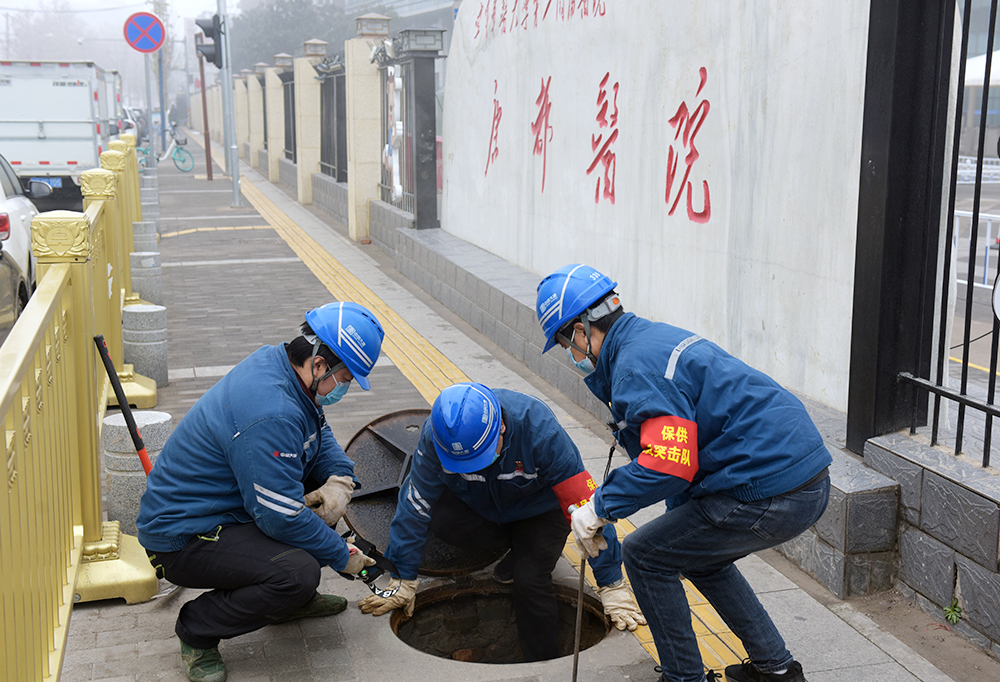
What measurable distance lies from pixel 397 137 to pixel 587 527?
430 inches

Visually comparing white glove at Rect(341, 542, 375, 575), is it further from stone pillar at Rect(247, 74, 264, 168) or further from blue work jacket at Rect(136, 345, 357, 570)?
stone pillar at Rect(247, 74, 264, 168)

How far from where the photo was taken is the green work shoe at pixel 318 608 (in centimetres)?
419

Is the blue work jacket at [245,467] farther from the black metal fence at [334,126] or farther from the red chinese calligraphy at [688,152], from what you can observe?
the black metal fence at [334,126]

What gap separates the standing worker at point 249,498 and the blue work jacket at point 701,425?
3.43 ft

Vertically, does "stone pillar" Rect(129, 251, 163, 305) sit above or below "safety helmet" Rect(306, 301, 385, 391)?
below

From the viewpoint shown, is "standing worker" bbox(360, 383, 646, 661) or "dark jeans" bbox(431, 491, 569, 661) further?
"dark jeans" bbox(431, 491, 569, 661)

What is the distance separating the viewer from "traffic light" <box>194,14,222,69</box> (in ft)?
67.7

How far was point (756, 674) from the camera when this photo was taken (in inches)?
143

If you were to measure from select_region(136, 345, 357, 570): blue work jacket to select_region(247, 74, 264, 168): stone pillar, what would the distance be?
26492mm

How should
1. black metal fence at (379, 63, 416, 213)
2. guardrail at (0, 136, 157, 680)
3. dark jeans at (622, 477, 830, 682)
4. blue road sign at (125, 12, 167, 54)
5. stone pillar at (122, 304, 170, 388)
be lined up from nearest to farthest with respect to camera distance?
guardrail at (0, 136, 157, 680)
dark jeans at (622, 477, 830, 682)
stone pillar at (122, 304, 170, 388)
black metal fence at (379, 63, 416, 213)
blue road sign at (125, 12, 167, 54)

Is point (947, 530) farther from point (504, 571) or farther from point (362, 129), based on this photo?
point (362, 129)

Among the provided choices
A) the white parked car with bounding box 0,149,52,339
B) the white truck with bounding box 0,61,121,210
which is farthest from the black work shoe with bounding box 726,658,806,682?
the white truck with bounding box 0,61,121,210

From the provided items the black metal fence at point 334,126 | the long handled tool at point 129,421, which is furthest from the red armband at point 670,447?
the black metal fence at point 334,126

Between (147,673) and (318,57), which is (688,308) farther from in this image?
(318,57)
